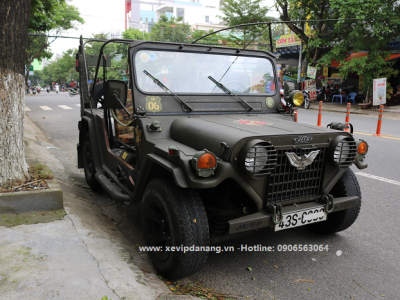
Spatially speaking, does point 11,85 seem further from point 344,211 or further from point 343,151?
point 344,211

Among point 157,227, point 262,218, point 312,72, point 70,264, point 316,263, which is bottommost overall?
point 316,263

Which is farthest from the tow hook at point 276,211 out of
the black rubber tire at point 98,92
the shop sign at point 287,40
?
the shop sign at point 287,40

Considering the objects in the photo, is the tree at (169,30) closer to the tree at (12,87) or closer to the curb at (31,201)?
the tree at (12,87)

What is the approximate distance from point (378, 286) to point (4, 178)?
378 cm

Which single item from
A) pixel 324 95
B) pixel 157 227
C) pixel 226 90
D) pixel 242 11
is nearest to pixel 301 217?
pixel 157 227

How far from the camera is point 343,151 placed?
3.02 m

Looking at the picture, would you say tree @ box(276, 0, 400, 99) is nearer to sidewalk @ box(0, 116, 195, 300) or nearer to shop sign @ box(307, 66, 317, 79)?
shop sign @ box(307, 66, 317, 79)

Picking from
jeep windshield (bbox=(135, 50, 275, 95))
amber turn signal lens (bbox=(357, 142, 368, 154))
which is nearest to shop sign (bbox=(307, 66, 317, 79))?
jeep windshield (bbox=(135, 50, 275, 95))

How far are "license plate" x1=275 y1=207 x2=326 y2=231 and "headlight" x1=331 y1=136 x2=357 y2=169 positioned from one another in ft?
1.38

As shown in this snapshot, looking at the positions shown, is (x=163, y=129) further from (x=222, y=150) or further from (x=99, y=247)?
(x=99, y=247)

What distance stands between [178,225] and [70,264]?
0.89 metres

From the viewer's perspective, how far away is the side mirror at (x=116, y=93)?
3.37m

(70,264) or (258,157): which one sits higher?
(258,157)

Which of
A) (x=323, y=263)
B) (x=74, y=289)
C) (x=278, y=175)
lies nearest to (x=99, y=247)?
(x=74, y=289)
